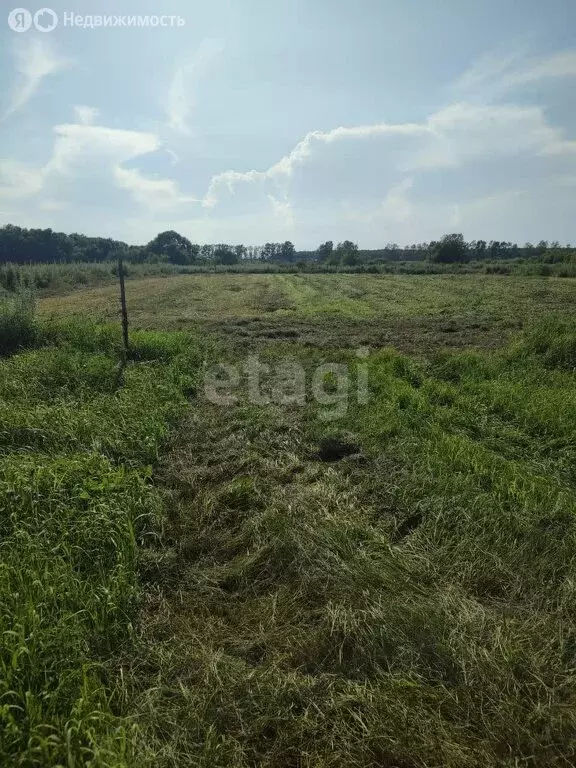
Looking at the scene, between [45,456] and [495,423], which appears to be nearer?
[45,456]

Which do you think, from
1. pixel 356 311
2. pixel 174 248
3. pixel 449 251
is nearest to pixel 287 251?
pixel 174 248

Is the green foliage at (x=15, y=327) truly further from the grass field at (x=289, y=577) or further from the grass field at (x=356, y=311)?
the grass field at (x=356, y=311)

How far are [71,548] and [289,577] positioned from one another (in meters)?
1.62

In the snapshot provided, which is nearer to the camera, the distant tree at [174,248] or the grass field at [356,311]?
the grass field at [356,311]

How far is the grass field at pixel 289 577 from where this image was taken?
240 centimetres

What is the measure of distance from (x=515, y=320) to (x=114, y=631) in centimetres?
1581

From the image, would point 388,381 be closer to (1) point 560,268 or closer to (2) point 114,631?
(2) point 114,631

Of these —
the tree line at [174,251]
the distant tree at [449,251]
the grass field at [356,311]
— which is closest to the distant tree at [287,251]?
the tree line at [174,251]

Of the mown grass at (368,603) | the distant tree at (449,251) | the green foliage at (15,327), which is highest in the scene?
the distant tree at (449,251)

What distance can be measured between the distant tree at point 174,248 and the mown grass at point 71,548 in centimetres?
8421

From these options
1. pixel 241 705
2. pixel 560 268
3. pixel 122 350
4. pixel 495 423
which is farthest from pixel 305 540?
pixel 560 268

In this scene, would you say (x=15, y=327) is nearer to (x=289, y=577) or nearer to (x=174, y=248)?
(x=289, y=577)

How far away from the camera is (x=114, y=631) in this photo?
2979mm

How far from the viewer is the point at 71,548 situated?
353 centimetres
